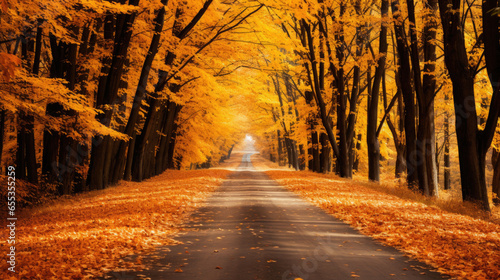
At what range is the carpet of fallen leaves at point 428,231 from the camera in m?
7.18

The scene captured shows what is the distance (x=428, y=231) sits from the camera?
31.7 ft

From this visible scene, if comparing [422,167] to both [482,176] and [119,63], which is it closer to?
[482,176]

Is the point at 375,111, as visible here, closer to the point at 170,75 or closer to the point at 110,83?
the point at 170,75

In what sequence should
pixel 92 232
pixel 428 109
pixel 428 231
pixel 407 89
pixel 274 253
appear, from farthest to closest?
pixel 407 89, pixel 428 109, pixel 428 231, pixel 92 232, pixel 274 253

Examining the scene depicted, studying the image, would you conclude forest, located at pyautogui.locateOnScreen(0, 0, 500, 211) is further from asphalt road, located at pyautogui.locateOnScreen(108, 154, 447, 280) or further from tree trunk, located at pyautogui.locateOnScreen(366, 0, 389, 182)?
asphalt road, located at pyautogui.locateOnScreen(108, 154, 447, 280)

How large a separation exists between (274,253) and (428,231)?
3791 millimetres


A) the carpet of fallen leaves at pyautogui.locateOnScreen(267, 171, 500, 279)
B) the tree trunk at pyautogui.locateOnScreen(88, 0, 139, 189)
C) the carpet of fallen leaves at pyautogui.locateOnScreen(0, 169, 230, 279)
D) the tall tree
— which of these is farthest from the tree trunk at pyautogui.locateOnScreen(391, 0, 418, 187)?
the tree trunk at pyautogui.locateOnScreen(88, 0, 139, 189)

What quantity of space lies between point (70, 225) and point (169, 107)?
20.8m

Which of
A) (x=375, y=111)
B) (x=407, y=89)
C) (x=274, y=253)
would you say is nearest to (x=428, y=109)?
(x=407, y=89)

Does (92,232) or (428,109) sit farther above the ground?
(428,109)

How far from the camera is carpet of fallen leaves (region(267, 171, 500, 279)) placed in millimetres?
7176

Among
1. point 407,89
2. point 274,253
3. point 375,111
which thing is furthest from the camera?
point 375,111

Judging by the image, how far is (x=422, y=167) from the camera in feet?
58.6

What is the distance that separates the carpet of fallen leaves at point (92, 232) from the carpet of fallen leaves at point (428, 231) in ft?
14.5
